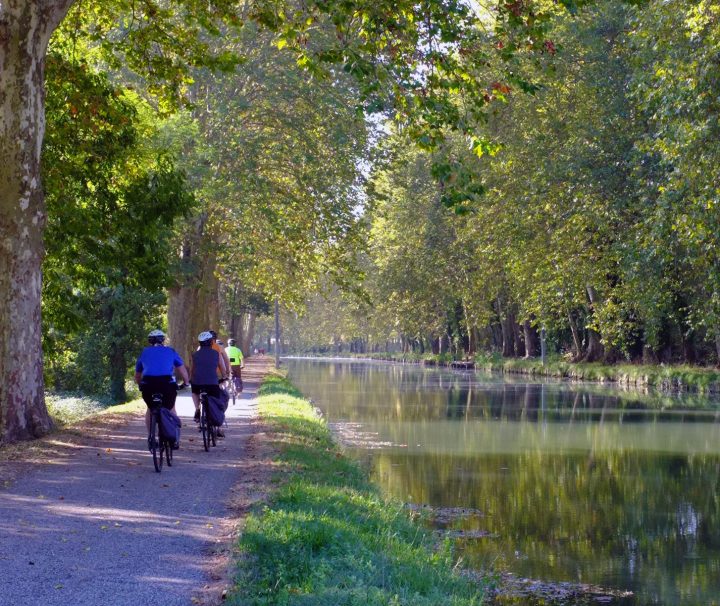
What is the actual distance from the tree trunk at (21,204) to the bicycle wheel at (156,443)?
3152 mm

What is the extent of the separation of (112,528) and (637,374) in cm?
3920

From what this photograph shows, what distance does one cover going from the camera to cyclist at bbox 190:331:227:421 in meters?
17.0

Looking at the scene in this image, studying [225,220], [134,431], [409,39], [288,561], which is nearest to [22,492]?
[288,561]

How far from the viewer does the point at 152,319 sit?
39.3m

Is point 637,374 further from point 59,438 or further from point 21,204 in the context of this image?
point 21,204

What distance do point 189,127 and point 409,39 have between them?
48.3 ft

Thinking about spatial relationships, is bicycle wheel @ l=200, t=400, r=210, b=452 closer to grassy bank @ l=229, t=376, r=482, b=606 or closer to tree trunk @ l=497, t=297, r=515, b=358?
grassy bank @ l=229, t=376, r=482, b=606

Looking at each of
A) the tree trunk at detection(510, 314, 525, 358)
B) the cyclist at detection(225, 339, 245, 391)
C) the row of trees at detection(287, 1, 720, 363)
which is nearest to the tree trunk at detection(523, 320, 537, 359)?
the tree trunk at detection(510, 314, 525, 358)

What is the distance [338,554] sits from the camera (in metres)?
8.73

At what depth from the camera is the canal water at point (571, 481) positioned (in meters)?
11.6

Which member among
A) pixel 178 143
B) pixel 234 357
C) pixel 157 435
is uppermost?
pixel 178 143

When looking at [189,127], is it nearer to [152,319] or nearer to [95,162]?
[95,162]

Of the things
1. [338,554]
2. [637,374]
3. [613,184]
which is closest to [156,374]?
[338,554]

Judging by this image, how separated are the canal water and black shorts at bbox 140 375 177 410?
3501 millimetres
